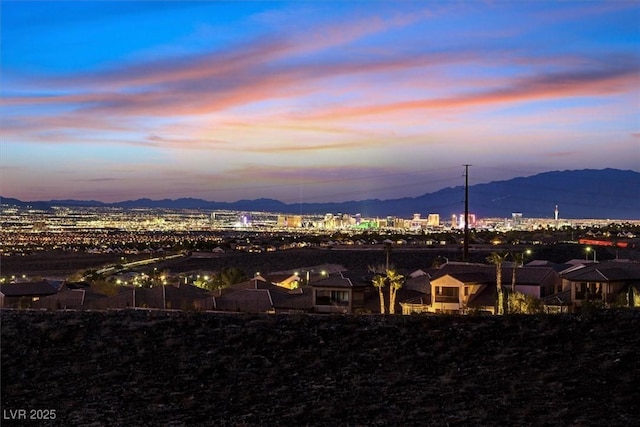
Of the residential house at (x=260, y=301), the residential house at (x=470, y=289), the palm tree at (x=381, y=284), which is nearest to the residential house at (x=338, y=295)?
the residential house at (x=260, y=301)

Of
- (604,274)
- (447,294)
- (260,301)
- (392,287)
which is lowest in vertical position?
(260,301)

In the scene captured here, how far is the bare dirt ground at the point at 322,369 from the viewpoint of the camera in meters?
15.3

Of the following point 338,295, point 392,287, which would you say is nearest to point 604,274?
point 392,287

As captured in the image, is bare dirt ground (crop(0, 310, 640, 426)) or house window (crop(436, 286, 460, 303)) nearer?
bare dirt ground (crop(0, 310, 640, 426))

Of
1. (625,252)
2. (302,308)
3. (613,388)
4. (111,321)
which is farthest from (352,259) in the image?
(613,388)

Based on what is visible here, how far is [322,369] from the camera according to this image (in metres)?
17.7

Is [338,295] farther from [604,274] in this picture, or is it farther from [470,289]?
[604,274]

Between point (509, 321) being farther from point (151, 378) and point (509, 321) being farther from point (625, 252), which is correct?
point (625, 252)

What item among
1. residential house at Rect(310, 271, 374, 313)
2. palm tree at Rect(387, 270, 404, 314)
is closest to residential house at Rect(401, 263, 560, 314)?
palm tree at Rect(387, 270, 404, 314)

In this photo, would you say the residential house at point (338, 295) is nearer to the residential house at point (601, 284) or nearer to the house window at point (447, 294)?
the house window at point (447, 294)

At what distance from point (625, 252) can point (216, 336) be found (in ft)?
177

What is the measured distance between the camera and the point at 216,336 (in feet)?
65.1

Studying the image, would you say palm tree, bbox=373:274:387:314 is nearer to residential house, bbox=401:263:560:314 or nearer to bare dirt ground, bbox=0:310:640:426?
residential house, bbox=401:263:560:314

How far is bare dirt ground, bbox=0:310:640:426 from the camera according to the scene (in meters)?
15.3
